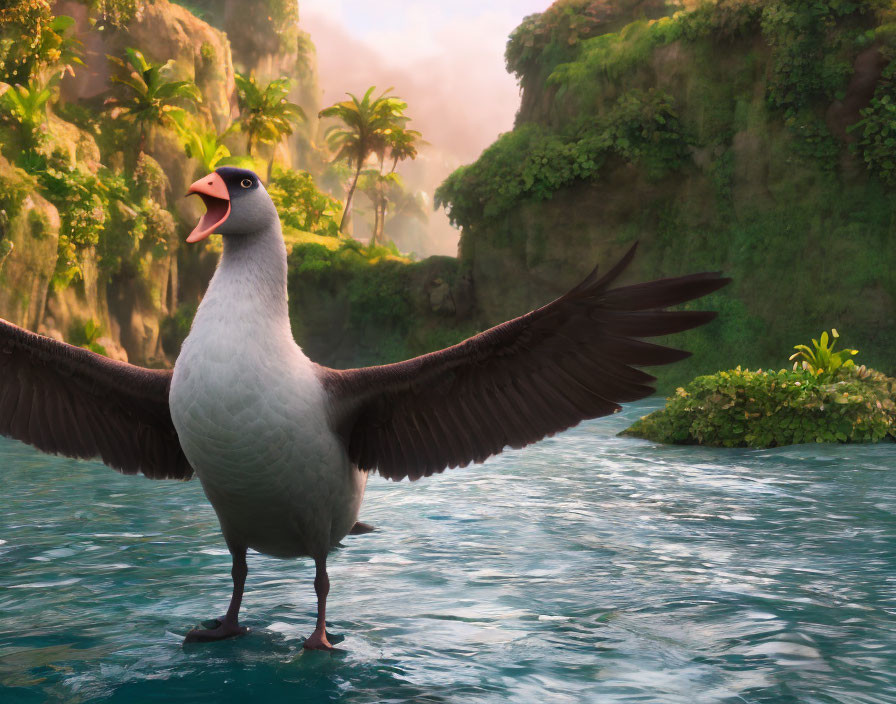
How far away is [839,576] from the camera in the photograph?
197 inches

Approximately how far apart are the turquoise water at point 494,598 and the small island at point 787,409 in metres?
2.14

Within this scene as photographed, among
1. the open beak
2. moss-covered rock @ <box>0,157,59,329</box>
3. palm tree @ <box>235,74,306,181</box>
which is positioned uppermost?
palm tree @ <box>235,74,306,181</box>

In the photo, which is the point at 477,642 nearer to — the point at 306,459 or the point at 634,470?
the point at 306,459

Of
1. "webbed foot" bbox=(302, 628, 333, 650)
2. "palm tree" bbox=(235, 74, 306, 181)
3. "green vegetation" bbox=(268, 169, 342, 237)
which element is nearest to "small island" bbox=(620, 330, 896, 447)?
"webbed foot" bbox=(302, 628, 333, 650)

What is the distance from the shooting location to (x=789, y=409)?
10.7m

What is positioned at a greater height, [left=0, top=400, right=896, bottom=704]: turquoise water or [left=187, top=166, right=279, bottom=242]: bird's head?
[left=187, top=166, right=279, bottom=242]: bird's head

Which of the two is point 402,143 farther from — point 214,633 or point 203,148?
point 214,633

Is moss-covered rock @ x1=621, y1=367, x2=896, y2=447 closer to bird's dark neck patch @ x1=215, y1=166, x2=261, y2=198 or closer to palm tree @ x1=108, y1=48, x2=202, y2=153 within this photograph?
bird's dark neck patch @ x1=215, y1=166, x2=261, y2=198

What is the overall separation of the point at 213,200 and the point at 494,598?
2.56 meters

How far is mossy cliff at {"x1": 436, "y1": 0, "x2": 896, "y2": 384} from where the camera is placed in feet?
57.3

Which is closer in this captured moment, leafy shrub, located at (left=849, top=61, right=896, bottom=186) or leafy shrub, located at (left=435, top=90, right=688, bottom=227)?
leafy shrub, located at (left=849, top=61, right=896, bottom=186)

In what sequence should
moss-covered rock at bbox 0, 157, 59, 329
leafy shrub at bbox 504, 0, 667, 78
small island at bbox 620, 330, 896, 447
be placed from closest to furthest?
small island at bbox 620, 330, 896, 447 → moss-covered rock at bbox 0, 157, 59, 329 → leafy shrub at bbox 504, 0, 667, 78

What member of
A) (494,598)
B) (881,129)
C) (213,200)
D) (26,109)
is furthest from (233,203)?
(26,109)

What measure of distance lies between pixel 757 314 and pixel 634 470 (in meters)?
10.9
